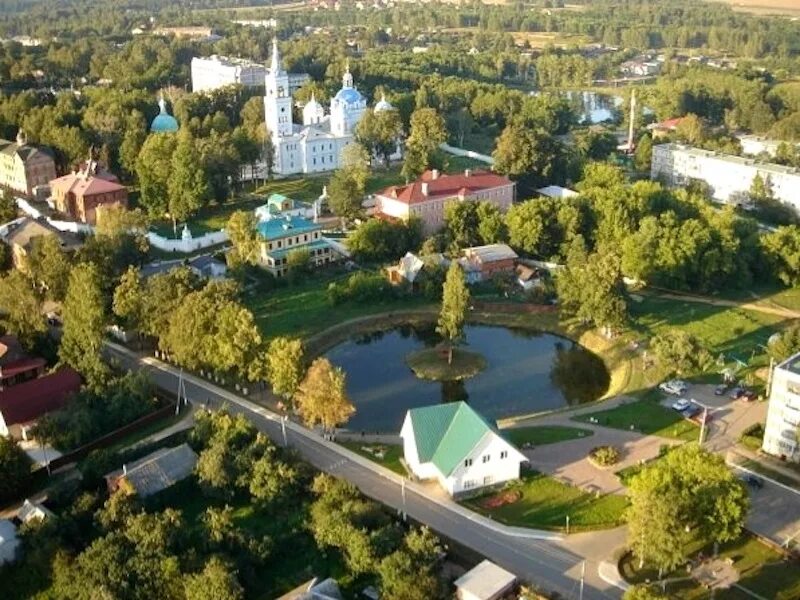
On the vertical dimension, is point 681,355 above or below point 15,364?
above

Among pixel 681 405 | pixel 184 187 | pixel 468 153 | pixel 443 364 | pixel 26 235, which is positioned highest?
pixel 184 187

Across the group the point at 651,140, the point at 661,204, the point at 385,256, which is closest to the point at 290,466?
the point at 385,256

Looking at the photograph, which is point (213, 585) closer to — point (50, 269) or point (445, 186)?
point (50, 269)

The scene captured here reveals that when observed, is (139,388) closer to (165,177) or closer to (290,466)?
(290,466)

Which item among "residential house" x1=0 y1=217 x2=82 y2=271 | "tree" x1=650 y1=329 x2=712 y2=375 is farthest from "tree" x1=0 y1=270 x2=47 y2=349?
"tree" x1=650 y1=329 x2=712 y2=375

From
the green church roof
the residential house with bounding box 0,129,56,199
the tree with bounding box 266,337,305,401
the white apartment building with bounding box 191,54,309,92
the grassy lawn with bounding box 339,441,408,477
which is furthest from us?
the white apartment building with bounding box 191,54,309,92

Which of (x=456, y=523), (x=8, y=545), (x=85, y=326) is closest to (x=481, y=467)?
(x=456, y=523)

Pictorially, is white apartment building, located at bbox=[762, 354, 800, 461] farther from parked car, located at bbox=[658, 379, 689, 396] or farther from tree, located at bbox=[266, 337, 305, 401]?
tree, located at bbox=[266, 337, 305, 401]

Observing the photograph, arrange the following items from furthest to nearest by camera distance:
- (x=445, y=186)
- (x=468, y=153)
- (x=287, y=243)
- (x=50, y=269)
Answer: (x=468, y=153)
(x=445, y=186)
(x=287, y=243)
(x=50, y=269)
